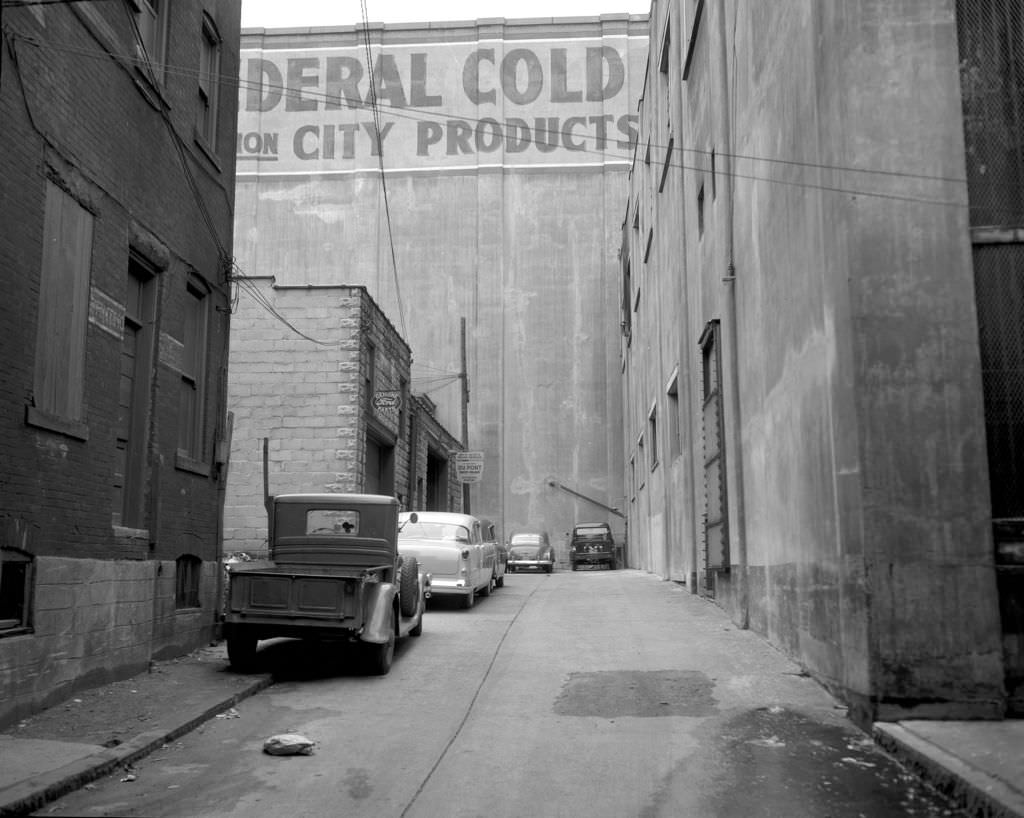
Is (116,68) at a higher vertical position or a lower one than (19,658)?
higher

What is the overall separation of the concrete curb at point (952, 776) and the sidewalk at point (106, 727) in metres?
5.43

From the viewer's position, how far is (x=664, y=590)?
21.1 m

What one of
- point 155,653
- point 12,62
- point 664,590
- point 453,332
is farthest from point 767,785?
point 453,332

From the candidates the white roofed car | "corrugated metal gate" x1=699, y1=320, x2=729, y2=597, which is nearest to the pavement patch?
"corrugated metal gate" x1=699, y1=320, x2=729, y2=597

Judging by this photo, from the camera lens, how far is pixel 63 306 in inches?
363

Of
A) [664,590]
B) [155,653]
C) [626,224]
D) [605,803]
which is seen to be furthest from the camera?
[626,224]

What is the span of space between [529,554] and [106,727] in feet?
95.8

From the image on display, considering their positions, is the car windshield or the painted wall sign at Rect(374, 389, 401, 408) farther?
the painted wall sign at Rect(374, 389, 401, 408)

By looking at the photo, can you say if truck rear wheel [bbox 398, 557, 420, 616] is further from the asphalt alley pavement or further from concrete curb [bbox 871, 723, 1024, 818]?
concrete curb [bbox 871, 723, 1024, 818]

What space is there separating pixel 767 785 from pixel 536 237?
3945cm

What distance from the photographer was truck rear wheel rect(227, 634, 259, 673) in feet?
35.4

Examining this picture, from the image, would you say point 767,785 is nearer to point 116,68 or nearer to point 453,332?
point 116,68

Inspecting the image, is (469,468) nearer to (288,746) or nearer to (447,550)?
(447,550)

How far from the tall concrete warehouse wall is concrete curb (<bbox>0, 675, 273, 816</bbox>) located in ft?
115
